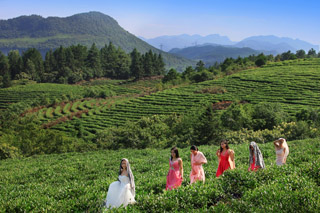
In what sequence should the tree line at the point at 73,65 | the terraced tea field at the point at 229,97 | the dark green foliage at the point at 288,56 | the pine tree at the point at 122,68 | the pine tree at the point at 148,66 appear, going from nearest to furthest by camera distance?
the terraced tea field at the point at 229,97
the dark green foliage at the point at 288,56
the tree line at the point at 73,65
the pine tree at the point at 148,66
the pine tree at the point at 122,68

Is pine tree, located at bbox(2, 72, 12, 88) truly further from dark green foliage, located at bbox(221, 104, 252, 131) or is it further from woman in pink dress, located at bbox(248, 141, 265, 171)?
woman in pink dress, located at bbox(248, 141, 265, 171)

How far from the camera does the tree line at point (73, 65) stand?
3878 inches

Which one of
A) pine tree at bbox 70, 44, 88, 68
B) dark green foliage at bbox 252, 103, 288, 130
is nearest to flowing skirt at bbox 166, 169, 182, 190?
dark green foliage at bbox 252, 103, 288, 130

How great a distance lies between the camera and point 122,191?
633cm

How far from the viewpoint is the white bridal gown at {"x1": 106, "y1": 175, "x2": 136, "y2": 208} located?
6.23 metres

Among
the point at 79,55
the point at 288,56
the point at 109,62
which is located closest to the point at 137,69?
the point at 109,62

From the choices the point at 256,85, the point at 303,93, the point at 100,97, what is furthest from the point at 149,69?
the point at 303,93

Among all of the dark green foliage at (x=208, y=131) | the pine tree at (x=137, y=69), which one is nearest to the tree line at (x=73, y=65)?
the pine tree at (x=137, y=69)

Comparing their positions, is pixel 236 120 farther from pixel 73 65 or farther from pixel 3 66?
pixel 3 66

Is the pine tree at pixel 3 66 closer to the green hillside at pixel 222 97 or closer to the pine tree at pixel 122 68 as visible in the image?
the pine tree at pixel 122 68

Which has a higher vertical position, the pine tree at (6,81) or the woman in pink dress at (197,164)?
the woman in pink dress at (197,164)

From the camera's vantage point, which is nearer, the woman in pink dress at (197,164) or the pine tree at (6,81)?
the woman in pink dress at (197,164)

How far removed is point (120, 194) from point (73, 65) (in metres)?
110

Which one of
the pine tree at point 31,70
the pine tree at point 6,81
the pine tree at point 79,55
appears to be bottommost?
the pine tree at point 6,81
